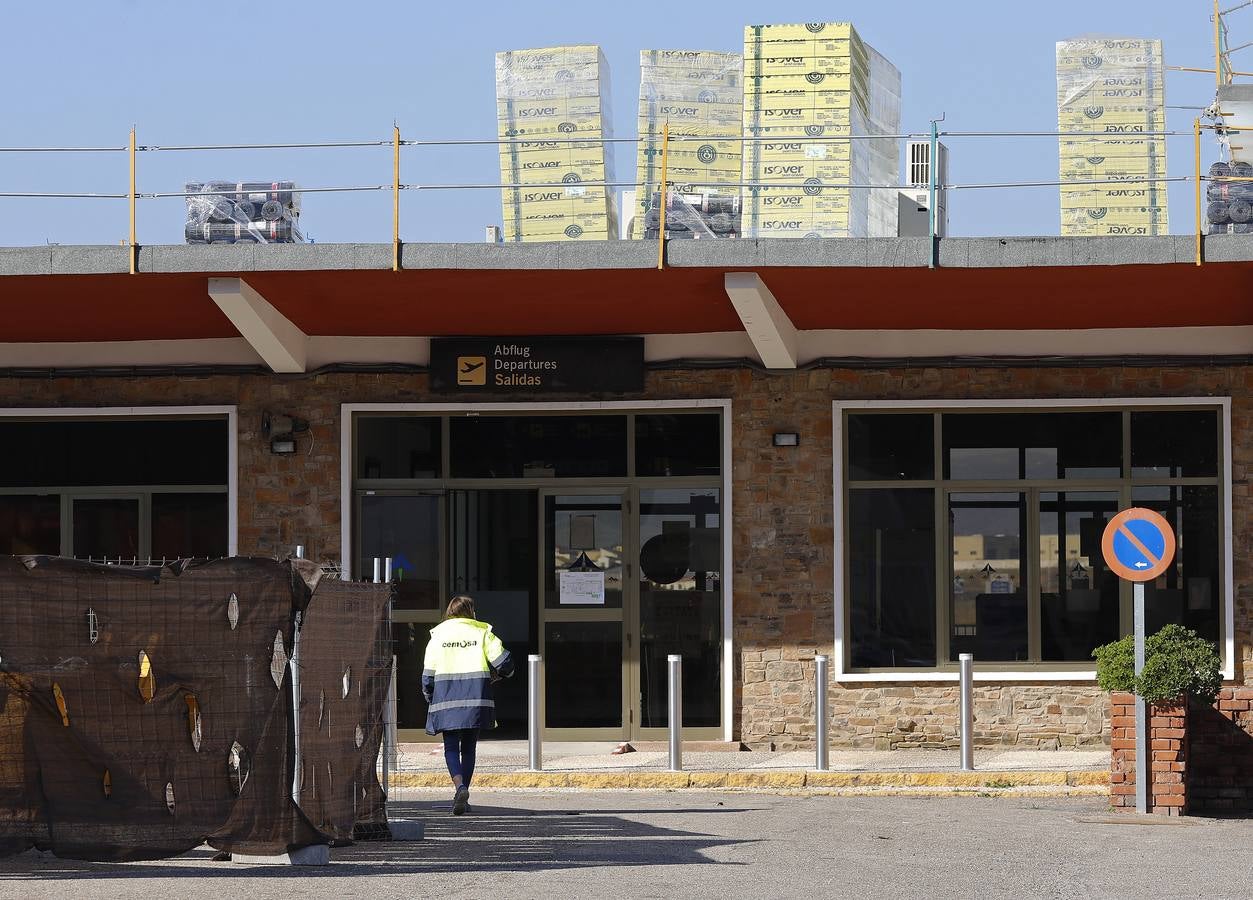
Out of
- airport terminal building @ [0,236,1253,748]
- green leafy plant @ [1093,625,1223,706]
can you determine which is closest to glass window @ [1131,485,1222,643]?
airport terminal building @ [0,236,1253,748]

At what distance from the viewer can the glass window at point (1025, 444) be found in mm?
14977

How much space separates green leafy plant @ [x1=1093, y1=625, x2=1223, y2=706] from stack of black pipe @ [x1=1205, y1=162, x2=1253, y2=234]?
12.7 ft

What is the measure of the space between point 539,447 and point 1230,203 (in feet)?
20.3

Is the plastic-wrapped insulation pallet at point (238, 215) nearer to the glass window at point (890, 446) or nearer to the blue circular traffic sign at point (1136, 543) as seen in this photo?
the glass window at point (890, 446)

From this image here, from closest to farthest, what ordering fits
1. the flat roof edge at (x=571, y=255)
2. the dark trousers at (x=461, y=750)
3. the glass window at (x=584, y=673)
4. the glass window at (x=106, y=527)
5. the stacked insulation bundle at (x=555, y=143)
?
the dark trousers at (x=461, y=750)
the flat roof edge at (x=571, y=255)
the stacked insulation bundle at (x=555, y=143)
the glass window at (x=584, y=673)
the glass window at (x=106, y=527)

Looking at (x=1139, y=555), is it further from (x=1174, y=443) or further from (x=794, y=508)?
(x=794, y=508)

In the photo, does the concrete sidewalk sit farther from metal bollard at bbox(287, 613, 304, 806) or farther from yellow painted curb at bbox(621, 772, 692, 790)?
metal bollard at bbox(287, 613, 304, 806)

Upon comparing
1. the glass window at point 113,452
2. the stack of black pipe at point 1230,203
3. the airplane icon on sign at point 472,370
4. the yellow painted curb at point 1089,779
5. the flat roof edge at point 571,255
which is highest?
the stack of black pipe at point 1230,203

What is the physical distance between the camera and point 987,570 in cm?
1505

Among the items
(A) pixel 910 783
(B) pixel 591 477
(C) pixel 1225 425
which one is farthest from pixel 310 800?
(C) pixel 1225 425

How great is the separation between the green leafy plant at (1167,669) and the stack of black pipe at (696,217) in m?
5.01

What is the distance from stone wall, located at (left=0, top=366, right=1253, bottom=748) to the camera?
14.8 m

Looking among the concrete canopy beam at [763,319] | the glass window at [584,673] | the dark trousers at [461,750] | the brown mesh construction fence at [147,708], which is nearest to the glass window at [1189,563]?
the concrete canopy beam at [763,319]

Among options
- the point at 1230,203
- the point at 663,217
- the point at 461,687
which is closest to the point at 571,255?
the point at 663,217
